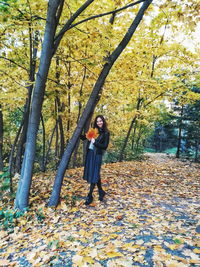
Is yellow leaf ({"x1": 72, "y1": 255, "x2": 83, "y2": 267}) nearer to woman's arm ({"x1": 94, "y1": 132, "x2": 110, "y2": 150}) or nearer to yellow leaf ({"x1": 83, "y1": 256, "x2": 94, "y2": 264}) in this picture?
yellow leaf ({"x1": 83, "y1": 256, "x2": 94, "y2": 264})

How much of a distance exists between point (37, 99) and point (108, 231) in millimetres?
2977

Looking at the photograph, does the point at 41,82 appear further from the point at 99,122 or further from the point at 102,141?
the point at 102,141

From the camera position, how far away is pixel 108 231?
3.55 m

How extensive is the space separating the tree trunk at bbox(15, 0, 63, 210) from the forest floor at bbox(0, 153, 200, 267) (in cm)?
48

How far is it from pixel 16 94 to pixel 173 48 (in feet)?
22.7

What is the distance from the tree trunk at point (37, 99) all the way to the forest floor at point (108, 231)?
19.0 inches

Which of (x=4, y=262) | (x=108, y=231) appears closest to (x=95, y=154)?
(x=108, y=231)

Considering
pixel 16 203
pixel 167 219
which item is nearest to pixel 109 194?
pixel 167 219

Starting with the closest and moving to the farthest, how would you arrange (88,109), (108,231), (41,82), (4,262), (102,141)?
(4,262) < (108,231) < (41,82) < (88,109) < (102,141)

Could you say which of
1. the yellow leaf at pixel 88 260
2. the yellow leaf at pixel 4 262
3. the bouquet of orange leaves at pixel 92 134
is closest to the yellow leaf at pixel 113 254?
the yellow leaf at pixel 88 260

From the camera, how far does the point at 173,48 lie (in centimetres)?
912

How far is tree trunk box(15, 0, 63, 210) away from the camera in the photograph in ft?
13.5

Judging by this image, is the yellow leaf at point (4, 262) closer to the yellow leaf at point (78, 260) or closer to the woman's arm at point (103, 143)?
the yellow leaf at point (78, 260)

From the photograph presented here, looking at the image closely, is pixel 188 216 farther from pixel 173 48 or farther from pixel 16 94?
pixel 173 48
